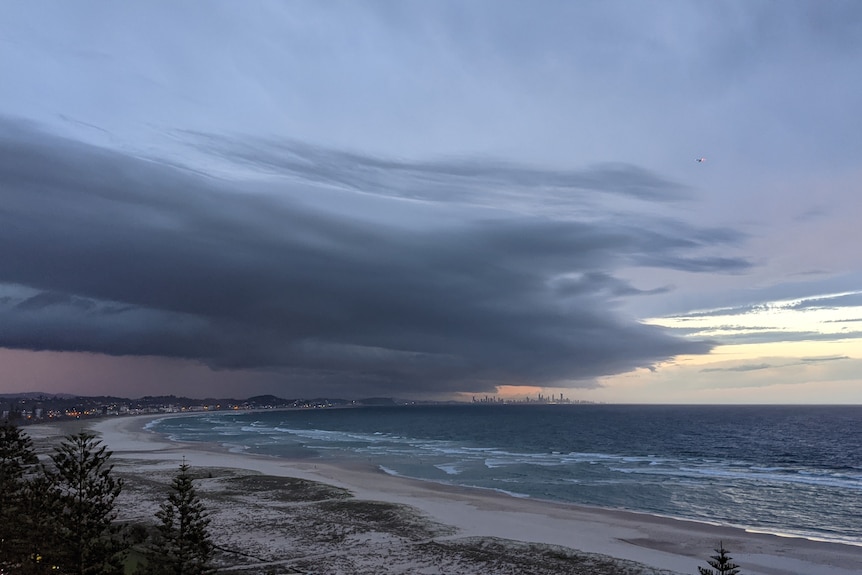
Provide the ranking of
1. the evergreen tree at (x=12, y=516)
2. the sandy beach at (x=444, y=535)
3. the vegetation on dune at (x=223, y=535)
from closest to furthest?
Result: the vegetation on dune at (x=223, y=535) < the evergreen tree at (x=12, y=516) < the sandy beach at (x=444, y=535)

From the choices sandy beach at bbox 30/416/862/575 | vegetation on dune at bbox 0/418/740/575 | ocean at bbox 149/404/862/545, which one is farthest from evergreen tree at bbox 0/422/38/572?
ocean at bbox 149/404/862/545

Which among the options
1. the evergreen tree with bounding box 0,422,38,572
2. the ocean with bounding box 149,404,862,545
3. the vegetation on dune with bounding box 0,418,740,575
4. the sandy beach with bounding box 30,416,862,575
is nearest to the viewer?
the vegetation on dune with bounding box 0,418,740,575

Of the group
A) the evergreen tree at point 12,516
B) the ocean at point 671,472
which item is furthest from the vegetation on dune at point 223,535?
the ocean at point 671,472

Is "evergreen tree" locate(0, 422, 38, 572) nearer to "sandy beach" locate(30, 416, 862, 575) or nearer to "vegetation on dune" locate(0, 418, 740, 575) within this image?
Answer: "vegetation on dune" locate(0, 418, 740, 575)

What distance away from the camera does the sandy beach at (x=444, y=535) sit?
33969 millimetres

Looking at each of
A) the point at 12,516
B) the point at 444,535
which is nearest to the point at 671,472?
the point at 444,535

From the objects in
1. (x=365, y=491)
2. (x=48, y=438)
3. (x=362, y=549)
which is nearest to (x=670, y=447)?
(x=365, y=491)

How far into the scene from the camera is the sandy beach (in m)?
34.0

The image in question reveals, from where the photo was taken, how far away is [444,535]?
40.9 m

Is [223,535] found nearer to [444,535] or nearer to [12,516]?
[444,535]

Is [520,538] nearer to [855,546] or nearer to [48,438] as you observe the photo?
[855,546]

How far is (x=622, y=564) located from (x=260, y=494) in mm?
36103

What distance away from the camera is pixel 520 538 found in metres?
40.6

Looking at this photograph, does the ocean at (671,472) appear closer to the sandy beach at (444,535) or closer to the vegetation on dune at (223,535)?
the sandy beach at (444,535)
